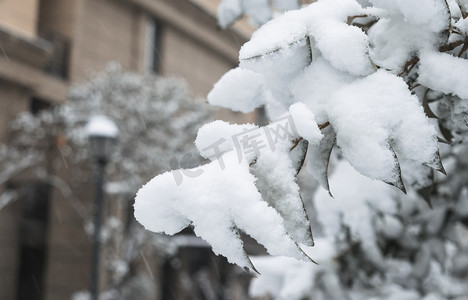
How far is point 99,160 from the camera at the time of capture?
7.54 metres

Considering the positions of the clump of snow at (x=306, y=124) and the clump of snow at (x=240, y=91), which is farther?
the clump of snow at (x=240, y=91)

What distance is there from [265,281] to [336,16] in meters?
2.00

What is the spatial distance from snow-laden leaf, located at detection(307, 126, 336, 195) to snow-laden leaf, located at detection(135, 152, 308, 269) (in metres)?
0.18

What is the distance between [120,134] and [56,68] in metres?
2.96

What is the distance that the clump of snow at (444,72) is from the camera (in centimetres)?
99

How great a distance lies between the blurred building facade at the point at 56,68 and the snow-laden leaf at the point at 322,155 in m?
9.64

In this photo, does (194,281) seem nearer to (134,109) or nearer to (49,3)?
(134,109)

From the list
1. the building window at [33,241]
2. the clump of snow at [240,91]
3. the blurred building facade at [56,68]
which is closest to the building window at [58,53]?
the blurred building facade at [56,68]

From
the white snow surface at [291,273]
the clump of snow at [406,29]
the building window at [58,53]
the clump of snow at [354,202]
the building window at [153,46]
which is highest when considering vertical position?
the building window at [153,46]

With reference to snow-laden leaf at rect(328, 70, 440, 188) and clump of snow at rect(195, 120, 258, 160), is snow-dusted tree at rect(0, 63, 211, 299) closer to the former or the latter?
clump of snow at rect(195, 120, 258, 160)

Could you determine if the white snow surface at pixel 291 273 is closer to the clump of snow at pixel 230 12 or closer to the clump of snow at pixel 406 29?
the clump of snow at pixel 230 12

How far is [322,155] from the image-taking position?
3.31 feet

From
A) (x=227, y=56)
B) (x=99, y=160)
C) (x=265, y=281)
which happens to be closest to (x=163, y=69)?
(x=227, y=56)

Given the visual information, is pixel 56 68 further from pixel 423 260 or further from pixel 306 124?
pixel 306 124
